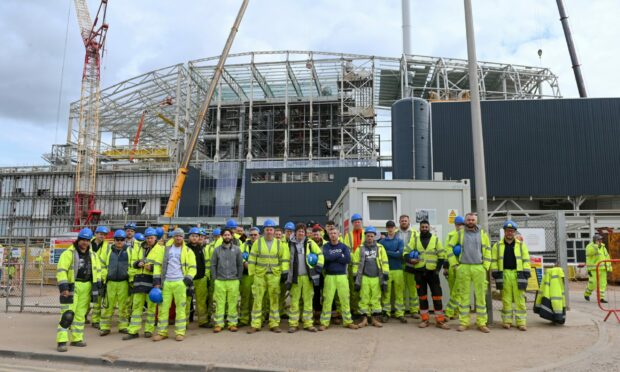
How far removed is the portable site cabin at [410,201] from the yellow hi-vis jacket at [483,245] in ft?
5.28

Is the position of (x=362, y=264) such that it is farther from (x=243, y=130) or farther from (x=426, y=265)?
(x=243, y=130)

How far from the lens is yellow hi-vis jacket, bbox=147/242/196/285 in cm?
789

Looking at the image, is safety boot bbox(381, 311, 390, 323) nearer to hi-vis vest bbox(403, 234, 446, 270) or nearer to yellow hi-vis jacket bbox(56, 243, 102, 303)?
hi-vis vest bbox(403, 234, 446, 270)

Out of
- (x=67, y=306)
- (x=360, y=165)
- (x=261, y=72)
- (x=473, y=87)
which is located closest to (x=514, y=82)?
(x=360, y=165)

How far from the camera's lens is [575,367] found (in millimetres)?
5824

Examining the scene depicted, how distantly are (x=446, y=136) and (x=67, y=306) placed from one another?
3340cm

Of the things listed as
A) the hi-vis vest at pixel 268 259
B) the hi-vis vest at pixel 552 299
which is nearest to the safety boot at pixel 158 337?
the hi-vis vest at pixel 268 259

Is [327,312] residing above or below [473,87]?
below

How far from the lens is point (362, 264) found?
27.6ft

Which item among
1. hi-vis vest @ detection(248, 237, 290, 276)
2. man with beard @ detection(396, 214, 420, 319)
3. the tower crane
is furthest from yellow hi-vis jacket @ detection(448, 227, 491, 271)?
the tower crane

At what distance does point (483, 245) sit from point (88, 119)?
54437mm

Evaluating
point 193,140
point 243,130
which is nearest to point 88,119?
point 243,130

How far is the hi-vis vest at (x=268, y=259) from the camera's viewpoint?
830 cm

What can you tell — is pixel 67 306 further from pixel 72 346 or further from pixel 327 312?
pixel 327 312
